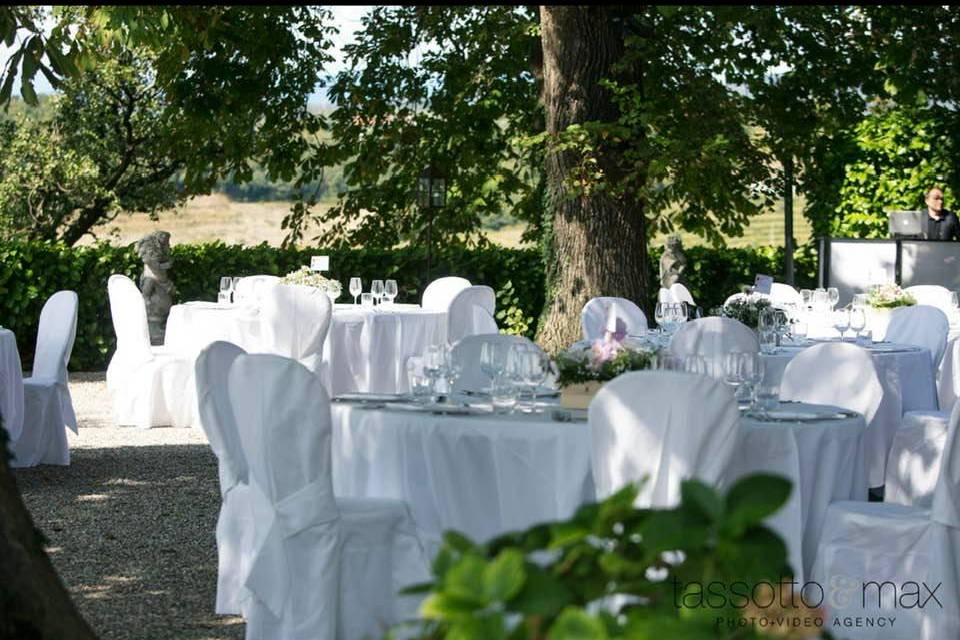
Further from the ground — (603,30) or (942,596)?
(603,30)

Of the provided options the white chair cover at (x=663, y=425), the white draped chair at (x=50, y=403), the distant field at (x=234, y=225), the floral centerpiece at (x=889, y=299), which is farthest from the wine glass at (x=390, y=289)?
the distant field at (x=234, y=225)

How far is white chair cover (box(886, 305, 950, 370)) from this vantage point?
8.19 m

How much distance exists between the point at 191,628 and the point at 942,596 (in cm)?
250

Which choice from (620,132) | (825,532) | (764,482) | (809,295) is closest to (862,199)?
(620,132)

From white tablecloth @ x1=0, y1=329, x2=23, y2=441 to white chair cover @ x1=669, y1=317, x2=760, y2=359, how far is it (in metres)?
3.63

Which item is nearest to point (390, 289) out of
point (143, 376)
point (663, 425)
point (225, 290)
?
point (225, 290)

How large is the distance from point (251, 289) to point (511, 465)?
6830 millimetres

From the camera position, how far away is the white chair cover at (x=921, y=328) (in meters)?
8.19

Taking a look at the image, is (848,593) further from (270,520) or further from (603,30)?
(603,30)

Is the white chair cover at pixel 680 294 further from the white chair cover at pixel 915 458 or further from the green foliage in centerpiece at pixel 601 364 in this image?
the green foliage in centerpiece at pixel 601 364

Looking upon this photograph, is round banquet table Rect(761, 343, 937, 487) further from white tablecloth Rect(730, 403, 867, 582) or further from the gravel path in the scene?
the gravel path

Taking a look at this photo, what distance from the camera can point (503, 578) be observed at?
43.8 inches

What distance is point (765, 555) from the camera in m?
1.15

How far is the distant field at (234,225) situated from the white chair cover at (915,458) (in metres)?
29.1
